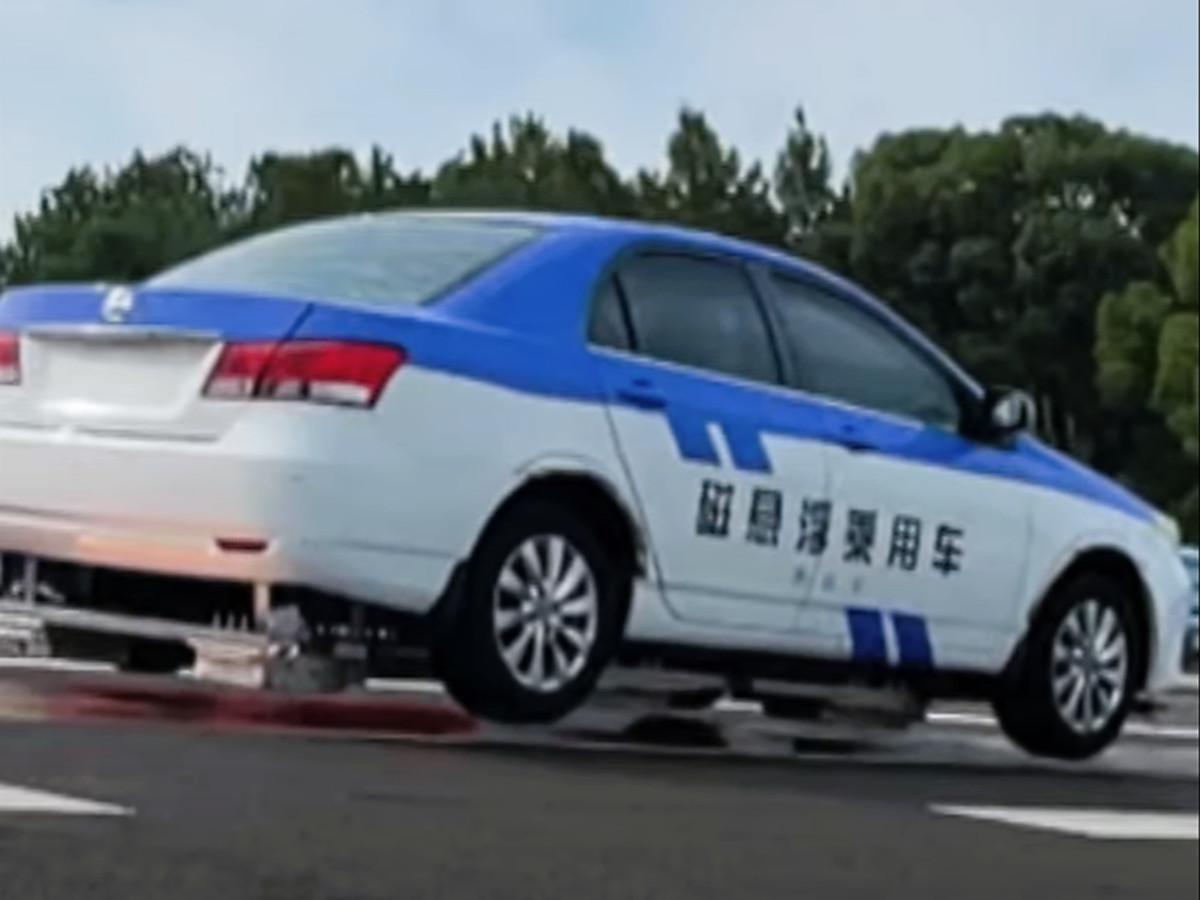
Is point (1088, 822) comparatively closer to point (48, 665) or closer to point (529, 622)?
point (529, 622)

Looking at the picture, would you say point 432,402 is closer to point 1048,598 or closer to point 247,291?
point 247,291

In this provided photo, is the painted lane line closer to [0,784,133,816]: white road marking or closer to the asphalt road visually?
the asphalt road

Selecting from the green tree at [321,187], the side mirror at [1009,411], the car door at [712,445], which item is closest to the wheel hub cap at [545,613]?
the car door at [712,445]

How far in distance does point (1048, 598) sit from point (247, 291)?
2.49 m

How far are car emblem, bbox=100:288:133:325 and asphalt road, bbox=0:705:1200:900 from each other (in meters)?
0.27

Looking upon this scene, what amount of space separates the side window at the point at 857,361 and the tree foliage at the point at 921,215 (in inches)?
13.7

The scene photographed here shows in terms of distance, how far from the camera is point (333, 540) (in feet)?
9.12

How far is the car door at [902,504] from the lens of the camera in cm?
359

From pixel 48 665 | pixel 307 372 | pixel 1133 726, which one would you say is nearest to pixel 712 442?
pixel 307 372

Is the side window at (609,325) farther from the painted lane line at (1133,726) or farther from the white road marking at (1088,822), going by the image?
the white road marking at (1088,822)

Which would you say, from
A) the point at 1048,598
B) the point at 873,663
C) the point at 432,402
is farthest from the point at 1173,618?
the point at 432,402

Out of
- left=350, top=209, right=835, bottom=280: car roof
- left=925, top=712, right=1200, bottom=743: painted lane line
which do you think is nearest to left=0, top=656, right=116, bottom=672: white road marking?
left=350, top=209, right=835, bottom=280: car roof

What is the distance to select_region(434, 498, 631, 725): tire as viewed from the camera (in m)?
3.28

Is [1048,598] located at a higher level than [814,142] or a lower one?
lower
